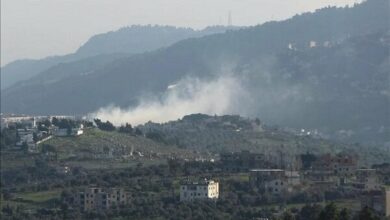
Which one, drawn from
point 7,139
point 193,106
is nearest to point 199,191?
point 7,139

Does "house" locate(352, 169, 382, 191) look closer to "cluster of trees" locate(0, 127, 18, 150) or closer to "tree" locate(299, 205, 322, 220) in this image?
"tree" locate(299, 205, 322, 220)

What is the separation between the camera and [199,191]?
68.2 m

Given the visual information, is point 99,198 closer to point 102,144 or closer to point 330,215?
point 330,215

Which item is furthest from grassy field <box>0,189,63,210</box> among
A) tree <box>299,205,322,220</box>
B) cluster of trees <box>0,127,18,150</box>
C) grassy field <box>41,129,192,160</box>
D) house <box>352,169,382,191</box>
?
cluster of trees <box>0,127,18,150</box>

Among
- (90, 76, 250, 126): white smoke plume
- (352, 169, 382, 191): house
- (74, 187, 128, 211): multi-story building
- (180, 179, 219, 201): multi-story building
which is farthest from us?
(90, 76, 250, 126): white smoke plume

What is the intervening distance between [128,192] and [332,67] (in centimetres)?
10452

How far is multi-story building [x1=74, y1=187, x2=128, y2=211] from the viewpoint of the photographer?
2731 inches

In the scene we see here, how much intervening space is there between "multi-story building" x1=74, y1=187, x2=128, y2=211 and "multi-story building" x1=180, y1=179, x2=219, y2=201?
9.83ft

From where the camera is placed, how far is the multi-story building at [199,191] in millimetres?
67812

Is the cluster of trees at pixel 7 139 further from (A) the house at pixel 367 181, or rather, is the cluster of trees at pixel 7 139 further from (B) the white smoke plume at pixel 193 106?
(B) the white smoke plume at pixel 193 106

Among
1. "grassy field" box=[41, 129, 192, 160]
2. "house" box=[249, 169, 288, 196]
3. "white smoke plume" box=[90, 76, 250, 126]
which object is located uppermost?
"white smoke plume" box=[90, 76, 250, 126]

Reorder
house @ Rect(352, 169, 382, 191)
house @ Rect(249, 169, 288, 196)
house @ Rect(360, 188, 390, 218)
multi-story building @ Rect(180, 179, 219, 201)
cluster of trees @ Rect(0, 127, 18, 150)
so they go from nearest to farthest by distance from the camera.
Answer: house @ Rect(360, 188, 390, 218) → multi-story building @ Rect(180, 179, 219, 201) → house @ Rect(352, 169, 382, 191) → house @ Rect(249, 169, 288, 196) → cluster of trees @ Rect(0, 127, 18, 150)

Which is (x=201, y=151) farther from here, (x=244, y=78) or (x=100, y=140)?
Result: (x=244, y=78)

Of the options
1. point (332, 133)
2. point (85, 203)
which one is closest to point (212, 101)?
point (332, 133)
